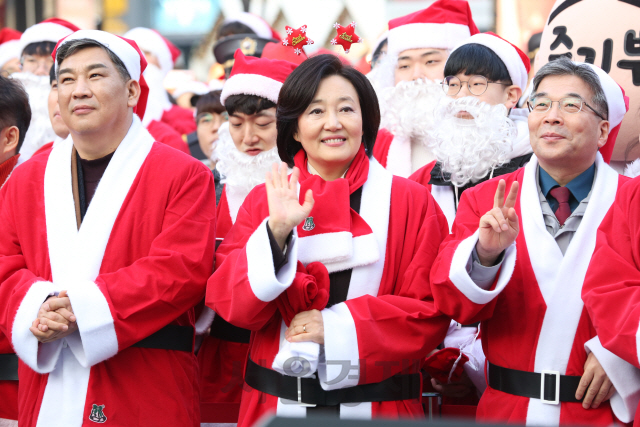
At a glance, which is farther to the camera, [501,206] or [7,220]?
[7,220]

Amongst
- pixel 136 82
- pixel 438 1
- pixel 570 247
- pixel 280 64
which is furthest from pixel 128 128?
pixel 438 1

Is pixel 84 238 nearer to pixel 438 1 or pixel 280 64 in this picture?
pixel 280 64

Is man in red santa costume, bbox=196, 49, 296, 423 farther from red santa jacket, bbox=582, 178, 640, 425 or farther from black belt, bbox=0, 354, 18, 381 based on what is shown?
red santa jacket, bbox=582, 178, 640, 425

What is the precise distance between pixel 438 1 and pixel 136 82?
8.78 ft

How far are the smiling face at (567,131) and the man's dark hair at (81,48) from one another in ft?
5.86

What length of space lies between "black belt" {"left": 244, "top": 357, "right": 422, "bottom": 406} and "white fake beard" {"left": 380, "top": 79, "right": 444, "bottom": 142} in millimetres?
2221

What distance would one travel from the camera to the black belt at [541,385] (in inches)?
113

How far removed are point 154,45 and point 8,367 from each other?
4.95 metres

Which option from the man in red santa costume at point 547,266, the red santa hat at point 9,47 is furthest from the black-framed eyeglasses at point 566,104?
the red santa hat at point 9,47

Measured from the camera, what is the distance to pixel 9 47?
7234 mm

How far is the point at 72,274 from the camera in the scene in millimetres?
3158

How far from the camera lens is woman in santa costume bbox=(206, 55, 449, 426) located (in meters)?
2.83

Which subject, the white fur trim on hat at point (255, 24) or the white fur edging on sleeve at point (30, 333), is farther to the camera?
the white fur trim on hat at point (255, 24)

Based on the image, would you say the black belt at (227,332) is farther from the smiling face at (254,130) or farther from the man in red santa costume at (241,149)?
the smiling face at (254,130)
